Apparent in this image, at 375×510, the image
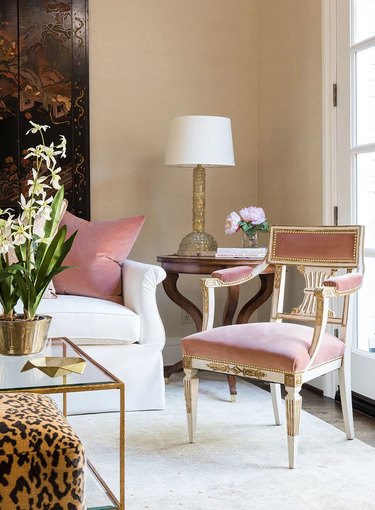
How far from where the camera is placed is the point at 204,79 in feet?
14.7

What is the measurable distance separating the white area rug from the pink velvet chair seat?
351 millimetres

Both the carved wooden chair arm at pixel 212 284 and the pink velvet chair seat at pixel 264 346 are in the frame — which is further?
the carved wooden chair arm at pixel 212 284

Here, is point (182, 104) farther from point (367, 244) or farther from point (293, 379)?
point (293, 379)

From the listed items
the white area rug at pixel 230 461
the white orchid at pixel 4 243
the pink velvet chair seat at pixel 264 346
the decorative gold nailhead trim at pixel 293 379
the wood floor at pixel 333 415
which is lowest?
the wood floor at pixel 333 415

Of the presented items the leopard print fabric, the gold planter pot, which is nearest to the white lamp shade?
the gold planter pot

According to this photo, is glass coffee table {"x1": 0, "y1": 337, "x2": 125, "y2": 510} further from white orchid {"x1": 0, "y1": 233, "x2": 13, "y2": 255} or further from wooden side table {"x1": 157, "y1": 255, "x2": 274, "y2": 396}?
wooden side table {"x1": 157, "y1": 255, "x2": 274, "y2": 396}

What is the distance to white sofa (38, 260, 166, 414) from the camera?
10.5 ft

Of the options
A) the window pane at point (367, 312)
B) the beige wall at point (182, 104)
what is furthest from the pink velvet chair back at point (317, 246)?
Answer: the beige wall at point (182, 104)

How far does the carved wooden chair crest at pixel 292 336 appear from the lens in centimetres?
250

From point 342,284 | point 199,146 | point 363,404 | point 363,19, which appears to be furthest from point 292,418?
point 363,19

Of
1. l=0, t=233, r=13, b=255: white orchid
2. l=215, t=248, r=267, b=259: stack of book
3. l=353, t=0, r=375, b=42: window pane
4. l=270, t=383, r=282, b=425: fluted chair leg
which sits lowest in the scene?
l=270, t=383, r=282, b=425: fluted chair leg

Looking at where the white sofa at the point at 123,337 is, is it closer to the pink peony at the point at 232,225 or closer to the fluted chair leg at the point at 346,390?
the pink peony at the point at 232,225

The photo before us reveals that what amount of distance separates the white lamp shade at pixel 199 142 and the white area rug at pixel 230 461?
4.17 feet

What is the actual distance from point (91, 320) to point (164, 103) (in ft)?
5.66
